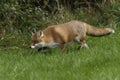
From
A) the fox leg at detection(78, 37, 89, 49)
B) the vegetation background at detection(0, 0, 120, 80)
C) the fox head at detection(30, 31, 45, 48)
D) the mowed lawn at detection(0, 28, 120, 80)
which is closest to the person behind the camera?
the mowed lawn at detection(0, 28, 120, 80)

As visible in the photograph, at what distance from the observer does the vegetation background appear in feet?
24.0

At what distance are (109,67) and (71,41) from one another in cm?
244

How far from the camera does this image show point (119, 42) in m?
10.0

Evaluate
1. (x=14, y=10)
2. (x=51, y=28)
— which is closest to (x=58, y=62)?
(x=51, y=28)

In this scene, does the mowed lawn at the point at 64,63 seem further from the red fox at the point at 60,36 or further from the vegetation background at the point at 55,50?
the red fox at the point at 60,36

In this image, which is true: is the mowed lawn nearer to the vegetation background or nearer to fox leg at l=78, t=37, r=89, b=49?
the vegetation background

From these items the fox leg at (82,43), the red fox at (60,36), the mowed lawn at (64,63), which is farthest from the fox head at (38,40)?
the fox leg at (82,43)

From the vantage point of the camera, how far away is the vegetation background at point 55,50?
730 cm

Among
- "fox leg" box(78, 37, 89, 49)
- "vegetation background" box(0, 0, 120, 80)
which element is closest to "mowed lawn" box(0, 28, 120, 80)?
"vegetation background" box(0, 0, 120, 80)

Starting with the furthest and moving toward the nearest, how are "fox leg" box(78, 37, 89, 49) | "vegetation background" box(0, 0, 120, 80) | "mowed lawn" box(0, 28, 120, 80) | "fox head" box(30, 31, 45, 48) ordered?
"fox leg" box(78, 37, 89, 49), "fox head" box(30, 31, 45, 48), "vegetation background" box(0, 0, 120, 80), "mowed lawn" box(0, 28, 120, 80)

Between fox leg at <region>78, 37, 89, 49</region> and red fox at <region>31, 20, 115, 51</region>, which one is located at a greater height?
red fox at <region>31, 20, 115, 51</region>

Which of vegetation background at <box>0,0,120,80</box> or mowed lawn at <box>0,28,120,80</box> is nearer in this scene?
mowed lawn at <box>0,28,120,80</box>

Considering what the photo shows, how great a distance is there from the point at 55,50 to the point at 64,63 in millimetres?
1654

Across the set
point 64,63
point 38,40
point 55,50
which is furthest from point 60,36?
point 64,63
